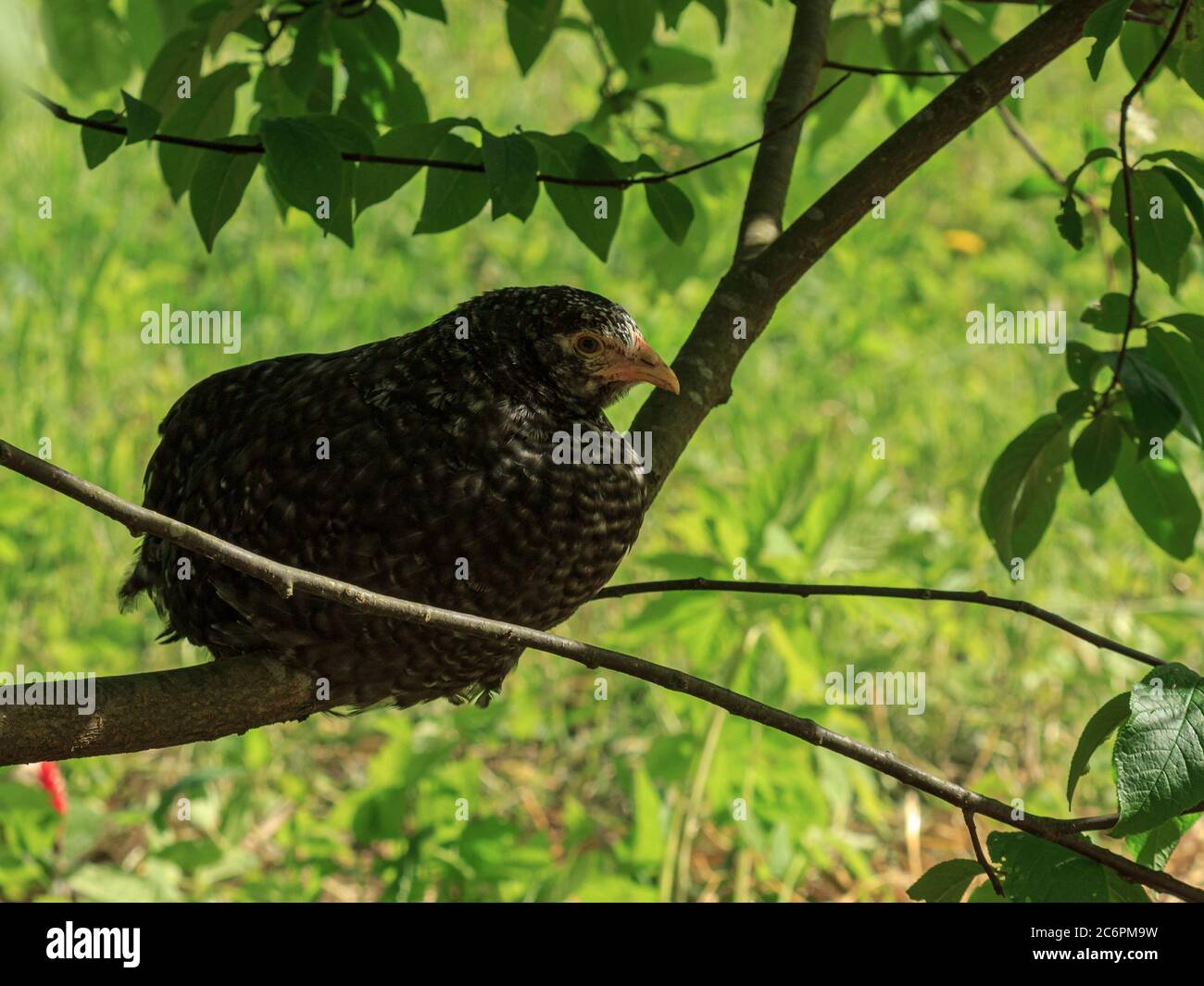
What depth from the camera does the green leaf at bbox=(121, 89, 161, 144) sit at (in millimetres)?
1224

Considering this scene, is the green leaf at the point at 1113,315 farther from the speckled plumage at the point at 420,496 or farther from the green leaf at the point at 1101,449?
the speckled plumage at the point at 420,496

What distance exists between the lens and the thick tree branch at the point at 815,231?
1533mm

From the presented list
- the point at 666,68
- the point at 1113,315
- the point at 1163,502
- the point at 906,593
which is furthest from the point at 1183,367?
the point at 666,68

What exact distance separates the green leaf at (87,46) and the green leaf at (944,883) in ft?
5.45

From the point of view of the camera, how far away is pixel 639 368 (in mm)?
1485

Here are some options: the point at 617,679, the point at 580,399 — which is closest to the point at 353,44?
the point at 580,399

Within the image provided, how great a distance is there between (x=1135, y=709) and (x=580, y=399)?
26.4 inches

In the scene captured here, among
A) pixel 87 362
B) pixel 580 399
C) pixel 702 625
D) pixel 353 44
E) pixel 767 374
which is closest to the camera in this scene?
pixel 580 399

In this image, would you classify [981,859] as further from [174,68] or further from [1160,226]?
[174,68]

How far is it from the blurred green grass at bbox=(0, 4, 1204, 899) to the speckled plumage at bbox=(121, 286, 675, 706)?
73 cm

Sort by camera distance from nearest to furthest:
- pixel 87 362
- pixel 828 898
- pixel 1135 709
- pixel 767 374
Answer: pixel 1135 709, pixel 828 898, pixel 87 362, pixel 767 374

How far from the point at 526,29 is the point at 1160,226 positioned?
836 mm

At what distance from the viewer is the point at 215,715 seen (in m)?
1.26
